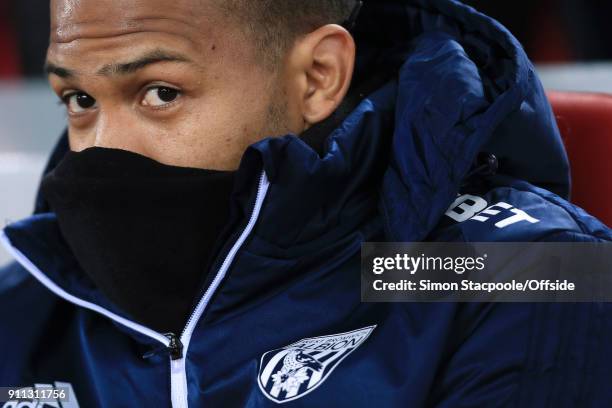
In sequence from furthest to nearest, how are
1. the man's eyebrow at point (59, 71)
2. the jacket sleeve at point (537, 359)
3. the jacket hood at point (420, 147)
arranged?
the man's eyebrow at point (59, 71) → the jacket hood at point (420, 147) → the jacket sleeve at point (537, 359)

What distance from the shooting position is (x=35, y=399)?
1.25m

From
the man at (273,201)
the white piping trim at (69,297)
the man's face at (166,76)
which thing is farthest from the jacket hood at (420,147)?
the white piping trim at (69,297)

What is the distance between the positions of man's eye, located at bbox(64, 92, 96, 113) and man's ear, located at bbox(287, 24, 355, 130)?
280mm

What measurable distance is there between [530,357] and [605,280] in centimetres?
13

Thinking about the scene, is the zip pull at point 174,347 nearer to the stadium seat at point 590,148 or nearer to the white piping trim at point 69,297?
the white piping trim at point 69,297

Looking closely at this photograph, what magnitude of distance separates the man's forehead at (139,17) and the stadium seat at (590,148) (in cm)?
54

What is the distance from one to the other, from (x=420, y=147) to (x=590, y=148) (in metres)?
0.31

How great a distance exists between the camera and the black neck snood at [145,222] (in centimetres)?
113

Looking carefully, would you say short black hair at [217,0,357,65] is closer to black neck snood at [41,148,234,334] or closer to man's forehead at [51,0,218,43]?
man's forehead at [51,0,218,43]

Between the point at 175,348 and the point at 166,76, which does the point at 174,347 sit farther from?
the point at 166,76

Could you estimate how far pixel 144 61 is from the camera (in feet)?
3.83

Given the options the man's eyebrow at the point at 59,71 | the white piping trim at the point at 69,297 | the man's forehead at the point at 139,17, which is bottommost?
the white piping trim at the point at 69,297

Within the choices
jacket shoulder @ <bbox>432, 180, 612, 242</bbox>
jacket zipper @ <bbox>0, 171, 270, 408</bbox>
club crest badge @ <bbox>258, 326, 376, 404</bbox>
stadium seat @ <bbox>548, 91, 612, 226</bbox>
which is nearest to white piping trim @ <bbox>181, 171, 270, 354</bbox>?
jacket zipper @ <bbox>0, 171, 270, 408</bbox>

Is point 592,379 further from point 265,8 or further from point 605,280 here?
point 265,8
